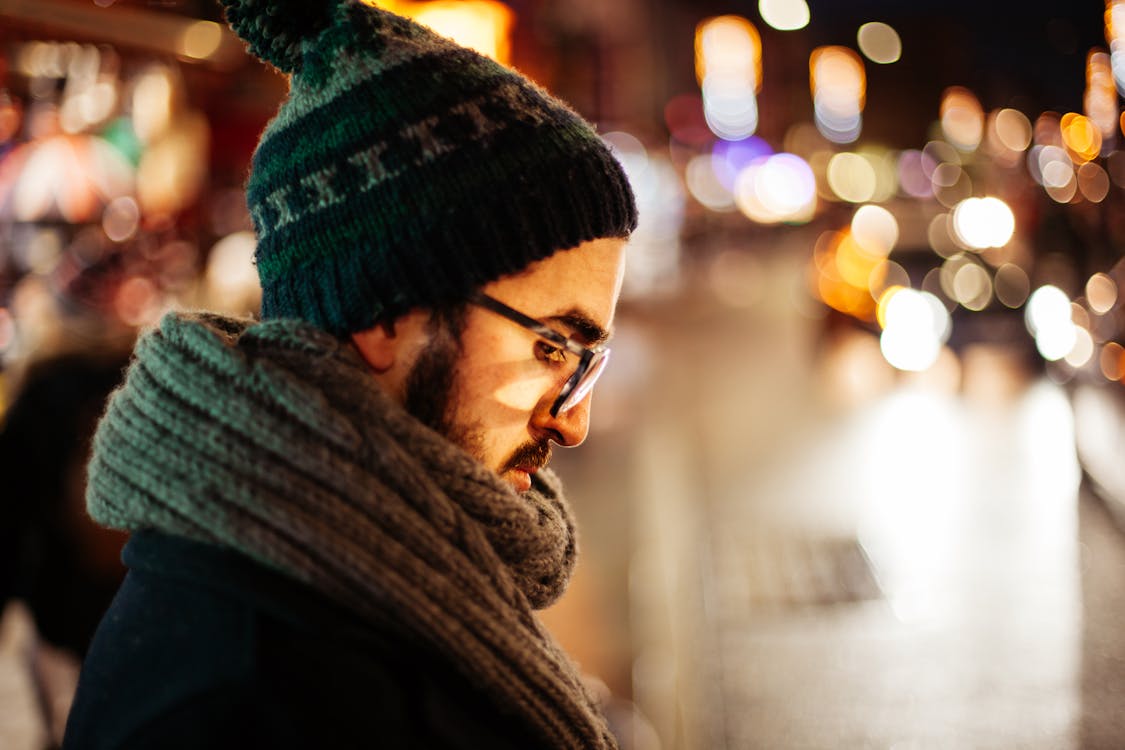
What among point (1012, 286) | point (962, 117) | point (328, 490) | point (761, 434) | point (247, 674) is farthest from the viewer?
point (962, 117)

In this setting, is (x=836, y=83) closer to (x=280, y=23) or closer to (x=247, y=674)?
(x=280, y=23)

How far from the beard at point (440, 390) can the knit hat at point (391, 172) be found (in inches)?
3.4

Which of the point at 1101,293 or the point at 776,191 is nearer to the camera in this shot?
the point at 1101,293

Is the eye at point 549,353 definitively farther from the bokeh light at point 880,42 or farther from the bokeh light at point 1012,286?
the bokeh light at point 880,42

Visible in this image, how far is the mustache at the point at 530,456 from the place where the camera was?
2.03 m

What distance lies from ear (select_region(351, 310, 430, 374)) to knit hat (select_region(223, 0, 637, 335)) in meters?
0.03

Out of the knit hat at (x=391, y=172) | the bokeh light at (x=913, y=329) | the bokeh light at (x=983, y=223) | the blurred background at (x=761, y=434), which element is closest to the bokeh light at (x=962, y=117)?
the bokeh light at (x=983, y=223)

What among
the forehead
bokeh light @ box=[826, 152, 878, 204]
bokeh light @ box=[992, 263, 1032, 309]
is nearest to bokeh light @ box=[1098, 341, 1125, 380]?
bokeh light @ box=[992, 263, 1032, 309]

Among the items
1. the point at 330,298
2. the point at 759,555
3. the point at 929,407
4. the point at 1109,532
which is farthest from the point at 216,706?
the point at 929,407

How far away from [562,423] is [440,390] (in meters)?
0.32

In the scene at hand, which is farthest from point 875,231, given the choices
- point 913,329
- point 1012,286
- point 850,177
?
point 850,177

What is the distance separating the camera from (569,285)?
6.51 feet

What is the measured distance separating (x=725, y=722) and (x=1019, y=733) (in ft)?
4.76

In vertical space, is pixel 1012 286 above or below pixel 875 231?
above
